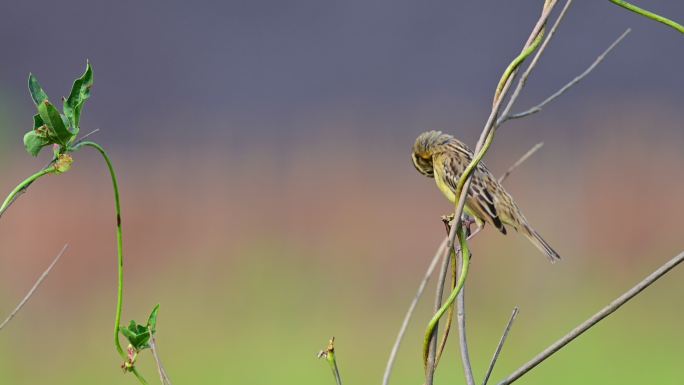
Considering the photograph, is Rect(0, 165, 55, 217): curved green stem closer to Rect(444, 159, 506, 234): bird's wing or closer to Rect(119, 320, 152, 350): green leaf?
Rect(119, 320, 152, 350): green leaf

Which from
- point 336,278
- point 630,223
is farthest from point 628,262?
point 336,278

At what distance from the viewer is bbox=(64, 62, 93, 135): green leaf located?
86 centimetres

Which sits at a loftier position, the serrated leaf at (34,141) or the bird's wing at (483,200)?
the bird's wing at (483,200)

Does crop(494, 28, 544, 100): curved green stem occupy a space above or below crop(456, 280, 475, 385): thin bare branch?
above

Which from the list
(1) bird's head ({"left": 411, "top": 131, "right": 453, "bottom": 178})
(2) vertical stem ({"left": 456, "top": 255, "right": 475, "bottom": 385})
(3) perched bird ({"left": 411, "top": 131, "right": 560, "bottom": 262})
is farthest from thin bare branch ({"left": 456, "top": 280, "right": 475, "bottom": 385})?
(1) bird's head ({"left": 411, "top": 131, "right": 453, "bottom": 178})

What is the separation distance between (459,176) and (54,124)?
128 cm

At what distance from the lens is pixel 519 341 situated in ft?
19.9

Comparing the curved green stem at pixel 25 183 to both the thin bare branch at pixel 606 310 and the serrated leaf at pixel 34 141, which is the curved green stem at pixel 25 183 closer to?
the serrated leaf at pixel 34 141

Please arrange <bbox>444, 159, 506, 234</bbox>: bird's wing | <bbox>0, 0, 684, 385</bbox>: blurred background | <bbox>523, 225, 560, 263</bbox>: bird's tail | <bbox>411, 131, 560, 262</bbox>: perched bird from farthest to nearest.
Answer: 1. <bbox>0, 0, 684, 385</bbox>: blurred background
2. <bbox>523, 225, 560, 263</bbox>: bird's tail
3. <bbox>444, 159, 506, 234</bbox>: bird's wing
4. <bbox>411, 131, 560, 262</bbox>: perched bird

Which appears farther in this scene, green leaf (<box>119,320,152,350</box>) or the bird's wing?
the bird's wing

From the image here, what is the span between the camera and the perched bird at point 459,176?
79.4 inches

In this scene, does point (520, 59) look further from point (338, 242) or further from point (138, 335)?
point (338, 242)

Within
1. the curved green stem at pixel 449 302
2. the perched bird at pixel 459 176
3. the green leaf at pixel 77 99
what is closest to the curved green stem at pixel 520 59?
the curved green stem at pixel 449 302

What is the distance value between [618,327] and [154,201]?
3.18 m
